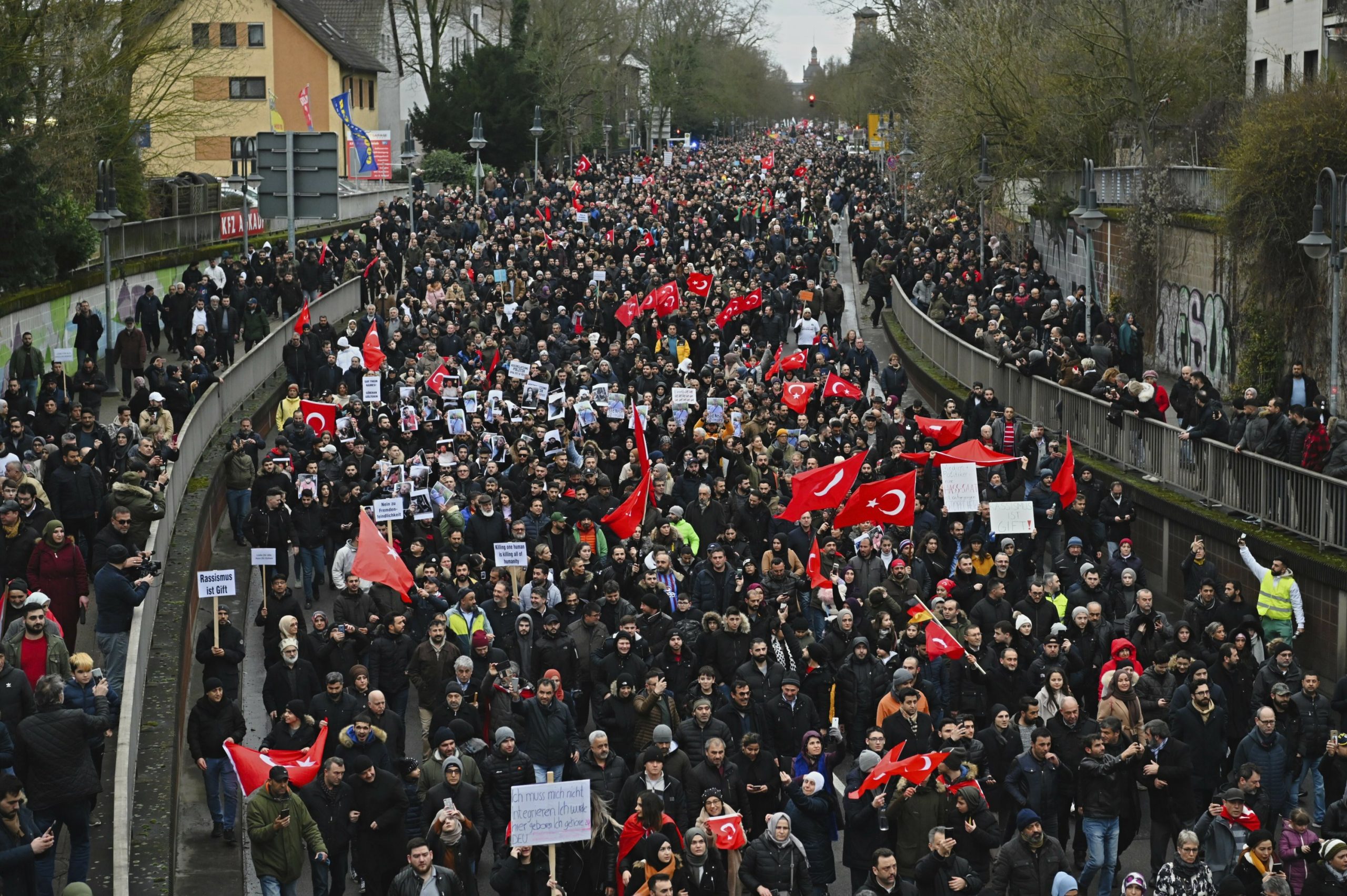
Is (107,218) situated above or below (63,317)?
above

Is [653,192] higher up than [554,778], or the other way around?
[653,192]

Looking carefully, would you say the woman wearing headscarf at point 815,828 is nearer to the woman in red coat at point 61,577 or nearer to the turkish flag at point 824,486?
the woman in red coat at point 61,577

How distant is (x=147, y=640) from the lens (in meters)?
15.0

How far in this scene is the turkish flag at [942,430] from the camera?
2236cm

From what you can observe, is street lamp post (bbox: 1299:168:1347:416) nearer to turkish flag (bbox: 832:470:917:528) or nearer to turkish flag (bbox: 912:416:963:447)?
turkish flag (bbox: 912:416:963:447)

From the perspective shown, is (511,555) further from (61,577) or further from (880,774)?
(880,774)

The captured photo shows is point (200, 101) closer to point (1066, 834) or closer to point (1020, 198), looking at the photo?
point (1020, 198)

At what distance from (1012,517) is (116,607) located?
8.45 metres

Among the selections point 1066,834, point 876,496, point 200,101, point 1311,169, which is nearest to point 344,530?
point 876,496

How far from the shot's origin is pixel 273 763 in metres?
12.3

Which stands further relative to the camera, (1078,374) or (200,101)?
(200,101)

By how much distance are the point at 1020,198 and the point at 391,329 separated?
2108 cm

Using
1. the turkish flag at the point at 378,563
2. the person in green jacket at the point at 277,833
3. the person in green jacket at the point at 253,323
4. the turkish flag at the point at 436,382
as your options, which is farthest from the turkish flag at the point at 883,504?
the person in green jacket at the point at 253,323

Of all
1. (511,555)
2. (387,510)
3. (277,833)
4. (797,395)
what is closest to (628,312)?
(797,395)
